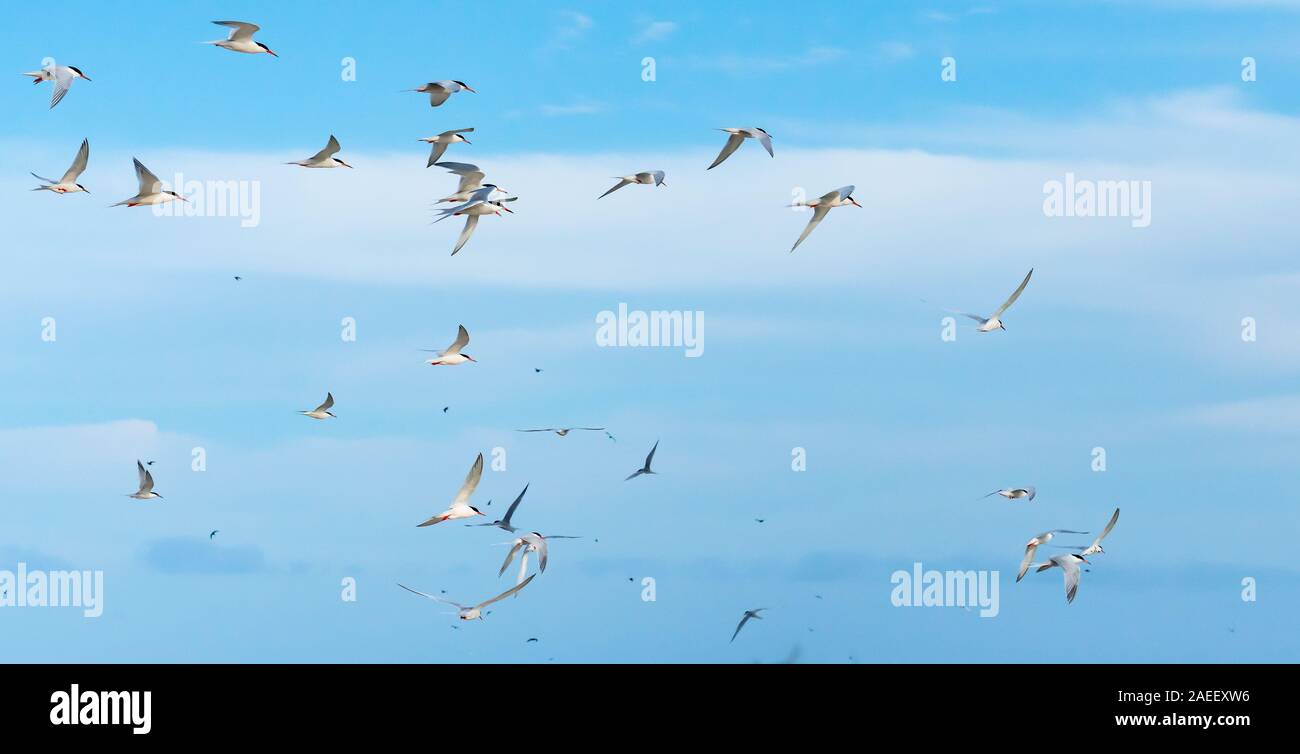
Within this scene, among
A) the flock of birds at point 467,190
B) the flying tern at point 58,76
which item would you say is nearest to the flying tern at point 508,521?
the flock of birds at point 467,190

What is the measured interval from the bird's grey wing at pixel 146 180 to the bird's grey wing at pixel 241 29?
10.3ft

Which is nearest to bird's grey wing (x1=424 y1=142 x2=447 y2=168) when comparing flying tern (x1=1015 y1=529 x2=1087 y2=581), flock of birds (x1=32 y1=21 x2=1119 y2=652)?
flock of birds (x1=32 y1=21 x2=1119 y2=652)

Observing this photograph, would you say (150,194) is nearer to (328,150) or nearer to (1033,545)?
(328,150)

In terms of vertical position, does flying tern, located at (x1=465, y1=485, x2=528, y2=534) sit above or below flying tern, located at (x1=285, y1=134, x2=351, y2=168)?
below

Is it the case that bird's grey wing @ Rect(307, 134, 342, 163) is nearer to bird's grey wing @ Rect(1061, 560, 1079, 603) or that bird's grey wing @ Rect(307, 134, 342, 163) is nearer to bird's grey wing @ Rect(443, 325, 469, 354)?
bird's grey wing @ Rect(443, 325, 469, 354)

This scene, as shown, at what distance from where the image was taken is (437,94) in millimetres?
29906

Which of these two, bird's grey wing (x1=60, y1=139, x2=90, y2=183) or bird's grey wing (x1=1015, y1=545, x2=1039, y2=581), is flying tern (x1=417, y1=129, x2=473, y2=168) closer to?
bird's grey wing (x1=60, y1=139, x2=90, y2=183)

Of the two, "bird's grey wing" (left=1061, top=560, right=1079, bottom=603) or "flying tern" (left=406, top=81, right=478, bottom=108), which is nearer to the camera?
"bird's grey wing" (left=1061, top=560, right=1079, bottom=603)

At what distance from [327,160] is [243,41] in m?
2.93

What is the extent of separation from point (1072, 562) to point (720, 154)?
34.7 feet

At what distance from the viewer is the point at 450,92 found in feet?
98.2

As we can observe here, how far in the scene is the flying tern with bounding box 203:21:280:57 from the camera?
28609mm

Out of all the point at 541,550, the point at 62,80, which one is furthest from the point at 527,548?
the point at 62,80

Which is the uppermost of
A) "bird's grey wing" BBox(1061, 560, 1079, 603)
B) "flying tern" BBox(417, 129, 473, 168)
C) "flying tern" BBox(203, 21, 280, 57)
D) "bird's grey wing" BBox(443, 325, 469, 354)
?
"flying tern" BBox(203, 21, 280, 57)
